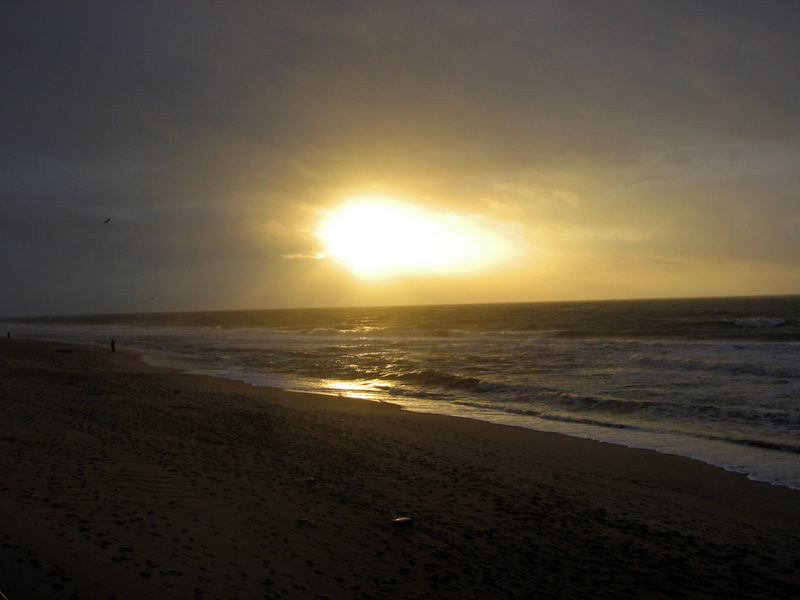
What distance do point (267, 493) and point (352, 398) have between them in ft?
37.2

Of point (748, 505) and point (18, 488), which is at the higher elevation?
point (18, 488)

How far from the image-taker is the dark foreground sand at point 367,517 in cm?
556

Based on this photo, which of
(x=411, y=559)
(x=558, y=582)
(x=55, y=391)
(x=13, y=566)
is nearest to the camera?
(x=13, y=566)

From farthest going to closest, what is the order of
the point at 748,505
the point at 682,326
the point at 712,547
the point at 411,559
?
the point at 682,326, the point at 748,505, the point at 712,547, the point at 411,559

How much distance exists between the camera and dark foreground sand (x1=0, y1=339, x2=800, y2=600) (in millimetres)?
5559

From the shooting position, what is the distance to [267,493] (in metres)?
8.16

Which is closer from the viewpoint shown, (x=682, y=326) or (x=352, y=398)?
(x=352, y=398)

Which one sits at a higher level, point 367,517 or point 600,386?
point 367,517

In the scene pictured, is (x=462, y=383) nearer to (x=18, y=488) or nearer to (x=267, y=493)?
(x=267, y=493)

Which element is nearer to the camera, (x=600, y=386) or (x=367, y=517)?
(x=367, y=517)

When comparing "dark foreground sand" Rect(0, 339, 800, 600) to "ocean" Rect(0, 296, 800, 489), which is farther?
"ocean" Rect(0, 296, 800, 489)

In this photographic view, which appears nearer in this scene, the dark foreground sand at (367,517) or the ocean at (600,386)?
the dark foreground sand at (367,517)

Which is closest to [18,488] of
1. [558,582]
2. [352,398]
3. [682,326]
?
[558,582]

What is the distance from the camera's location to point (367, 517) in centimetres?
736
